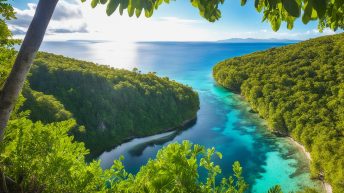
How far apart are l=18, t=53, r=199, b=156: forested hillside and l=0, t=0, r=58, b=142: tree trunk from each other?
170 feet

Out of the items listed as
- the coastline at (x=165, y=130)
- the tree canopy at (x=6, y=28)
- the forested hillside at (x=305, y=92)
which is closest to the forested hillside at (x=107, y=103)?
the coastline at (x=165, y=130)

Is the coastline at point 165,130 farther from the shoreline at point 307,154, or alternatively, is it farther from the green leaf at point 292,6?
the green leaf at point 292,6

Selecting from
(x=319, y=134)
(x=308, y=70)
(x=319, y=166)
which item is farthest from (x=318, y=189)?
(x=308, y=70)

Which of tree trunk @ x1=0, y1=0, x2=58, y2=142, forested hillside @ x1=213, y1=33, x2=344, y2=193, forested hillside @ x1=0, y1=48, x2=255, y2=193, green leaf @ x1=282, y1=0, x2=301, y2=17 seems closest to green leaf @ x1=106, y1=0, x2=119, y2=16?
tree trunk @ x1=0, y1=0, x2=58, y2=142

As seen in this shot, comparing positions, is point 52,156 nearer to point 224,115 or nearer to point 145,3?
point 145,3

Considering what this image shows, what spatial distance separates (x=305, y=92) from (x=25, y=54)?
75.8 m

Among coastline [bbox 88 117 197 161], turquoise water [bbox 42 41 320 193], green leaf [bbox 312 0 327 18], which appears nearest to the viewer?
green leaf [bbox 312 0 327 18]

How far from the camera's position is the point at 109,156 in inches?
2164

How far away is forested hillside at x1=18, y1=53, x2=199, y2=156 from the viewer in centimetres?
6072

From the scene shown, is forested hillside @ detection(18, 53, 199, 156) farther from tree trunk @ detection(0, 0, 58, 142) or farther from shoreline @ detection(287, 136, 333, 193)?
tree trunk @ detection(0, 0, 58, 142)

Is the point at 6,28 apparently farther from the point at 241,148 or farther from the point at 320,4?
the point at 241,148

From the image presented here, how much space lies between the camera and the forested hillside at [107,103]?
60719 mm

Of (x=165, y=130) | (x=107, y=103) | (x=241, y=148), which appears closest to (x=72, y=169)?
(x=241, y=148)

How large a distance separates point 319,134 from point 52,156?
50.4 meters
